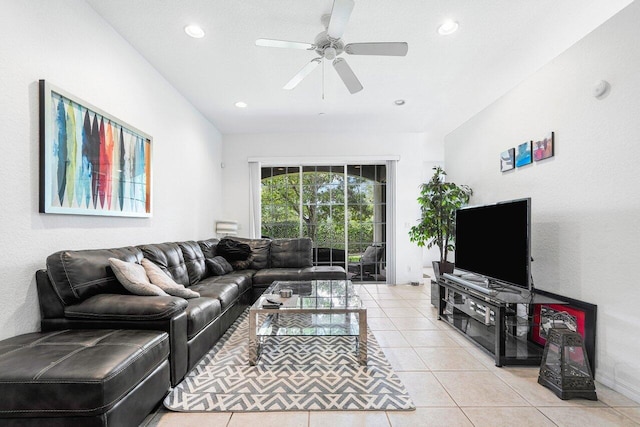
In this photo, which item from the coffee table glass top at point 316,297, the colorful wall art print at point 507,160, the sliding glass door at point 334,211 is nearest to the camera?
the coffee table glass top at point 316,297

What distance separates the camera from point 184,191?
420 centimetres

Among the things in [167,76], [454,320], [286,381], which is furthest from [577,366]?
[167,76]

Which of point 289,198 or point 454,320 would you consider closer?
point 454,320

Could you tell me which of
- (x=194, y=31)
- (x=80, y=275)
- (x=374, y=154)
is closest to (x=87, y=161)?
(x=80, y=275)

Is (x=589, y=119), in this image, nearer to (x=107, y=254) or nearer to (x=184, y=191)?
(x=107, y=254)

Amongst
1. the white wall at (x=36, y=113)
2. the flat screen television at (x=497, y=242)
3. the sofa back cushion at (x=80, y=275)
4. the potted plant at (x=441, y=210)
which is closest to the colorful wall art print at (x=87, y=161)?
the white wall at (x=36, y=113)

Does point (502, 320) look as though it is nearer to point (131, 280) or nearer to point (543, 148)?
point (543, 148)

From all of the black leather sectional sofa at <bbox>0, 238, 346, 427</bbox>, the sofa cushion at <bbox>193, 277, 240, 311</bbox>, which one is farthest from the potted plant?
the black leather sectional sofa at <bbox>0, 238, 346, 427</bbox>

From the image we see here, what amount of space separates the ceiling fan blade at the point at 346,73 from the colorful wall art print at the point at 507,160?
1.86 metres

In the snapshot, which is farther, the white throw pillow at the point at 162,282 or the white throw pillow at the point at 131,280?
the white throw pillow at the point at 162,282

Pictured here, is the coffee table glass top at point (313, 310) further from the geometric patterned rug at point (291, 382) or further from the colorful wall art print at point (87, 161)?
the colorful wall art print at point (87, 161)

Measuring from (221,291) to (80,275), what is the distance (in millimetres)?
1217

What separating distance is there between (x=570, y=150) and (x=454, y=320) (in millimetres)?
1989

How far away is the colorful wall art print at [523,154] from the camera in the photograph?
10.2 ft
